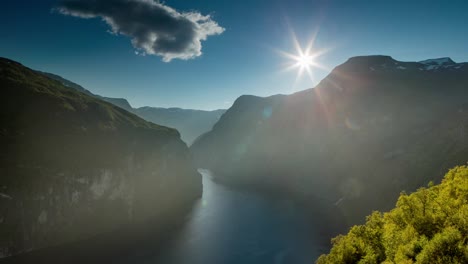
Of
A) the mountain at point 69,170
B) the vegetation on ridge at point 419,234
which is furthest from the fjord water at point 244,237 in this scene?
the vegetation on ridge at point 419,234

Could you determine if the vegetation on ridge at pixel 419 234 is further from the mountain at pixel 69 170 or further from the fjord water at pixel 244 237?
the mountain at pixel 69 170

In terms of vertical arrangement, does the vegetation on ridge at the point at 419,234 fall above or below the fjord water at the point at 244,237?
above

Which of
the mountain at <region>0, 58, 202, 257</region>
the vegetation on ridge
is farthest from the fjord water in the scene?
the vegetation on ridge

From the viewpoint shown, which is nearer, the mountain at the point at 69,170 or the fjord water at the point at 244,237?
the fjord water at the point at 244,237

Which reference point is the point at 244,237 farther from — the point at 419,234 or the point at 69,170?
the point at 419,234

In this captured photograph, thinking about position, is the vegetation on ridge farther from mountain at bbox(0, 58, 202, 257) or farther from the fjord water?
mountain at bbox(0, 58, 202, 257)

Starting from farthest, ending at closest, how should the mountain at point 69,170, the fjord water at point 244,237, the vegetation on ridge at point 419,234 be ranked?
the mountain at point 69,170, the fjord water at point 244,237, the vegetation on ridge at point 419,234
